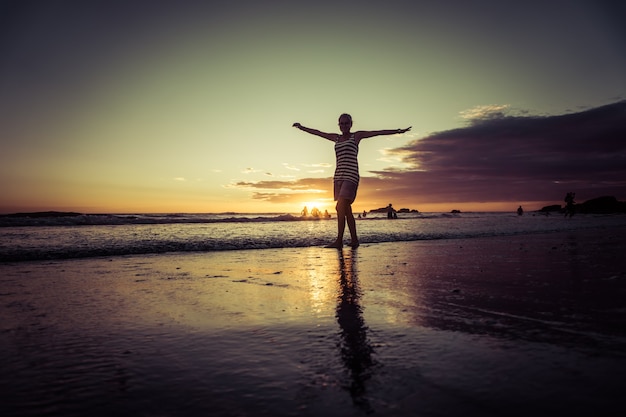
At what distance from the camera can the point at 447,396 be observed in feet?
4.55

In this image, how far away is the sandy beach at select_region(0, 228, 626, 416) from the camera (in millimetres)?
1392

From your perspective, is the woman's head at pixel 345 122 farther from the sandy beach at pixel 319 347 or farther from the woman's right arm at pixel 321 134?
the sandy beach at pixel 319 347

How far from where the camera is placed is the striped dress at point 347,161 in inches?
360

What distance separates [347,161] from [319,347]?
292 inches

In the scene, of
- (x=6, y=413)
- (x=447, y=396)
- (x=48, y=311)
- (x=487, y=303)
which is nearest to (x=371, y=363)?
(x=447, y=396)

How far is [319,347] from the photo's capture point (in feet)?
6.72

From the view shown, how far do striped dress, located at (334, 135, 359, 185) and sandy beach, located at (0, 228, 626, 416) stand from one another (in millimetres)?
5068

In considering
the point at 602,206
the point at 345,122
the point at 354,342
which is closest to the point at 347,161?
the point at 345,122

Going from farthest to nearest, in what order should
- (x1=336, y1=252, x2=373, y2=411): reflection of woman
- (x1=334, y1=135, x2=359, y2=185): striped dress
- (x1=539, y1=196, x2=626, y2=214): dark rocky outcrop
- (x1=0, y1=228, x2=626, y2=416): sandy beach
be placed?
(x1=539, y1=196, x2=626, y2=214): dark rocky outcrop
(x1=334, y1=135, x2=359, y2=185): striped dress
(x1=336, y1=252, x2=373, y2=411): reflection of woman
(x1=0, y1=228, x2=626, y2=416): sandy beach

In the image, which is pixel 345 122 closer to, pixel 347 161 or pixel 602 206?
pixel 347 161

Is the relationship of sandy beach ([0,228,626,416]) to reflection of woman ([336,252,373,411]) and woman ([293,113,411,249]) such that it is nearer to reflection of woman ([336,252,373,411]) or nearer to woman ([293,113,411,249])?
reflection of woman ([336,252,373,411])

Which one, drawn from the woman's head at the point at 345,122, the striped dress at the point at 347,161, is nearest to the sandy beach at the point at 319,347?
the striped dress at the point at 347,161

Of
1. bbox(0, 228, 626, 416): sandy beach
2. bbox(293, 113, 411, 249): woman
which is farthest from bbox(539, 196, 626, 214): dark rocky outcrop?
bbox(0, 228, 626, 416): sandy beach

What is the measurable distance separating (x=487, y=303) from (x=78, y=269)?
548 cm
